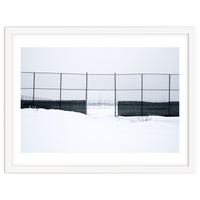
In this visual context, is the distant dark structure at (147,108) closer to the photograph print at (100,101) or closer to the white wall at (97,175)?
the photograph print at (100,101)

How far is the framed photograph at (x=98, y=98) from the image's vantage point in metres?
3.02

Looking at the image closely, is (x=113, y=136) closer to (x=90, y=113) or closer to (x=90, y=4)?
(x=90, y=113)

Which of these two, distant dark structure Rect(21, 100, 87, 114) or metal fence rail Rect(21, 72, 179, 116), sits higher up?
metal fence rail Rect(21, 72, 179, 116)

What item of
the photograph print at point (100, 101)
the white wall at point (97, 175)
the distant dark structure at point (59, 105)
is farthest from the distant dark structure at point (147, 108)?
the white wall at point (97, 175)

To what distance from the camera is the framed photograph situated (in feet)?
9.91

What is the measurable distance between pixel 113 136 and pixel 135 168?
28cm

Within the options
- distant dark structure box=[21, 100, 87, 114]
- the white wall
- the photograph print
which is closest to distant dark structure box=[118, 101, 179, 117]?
the photograph print

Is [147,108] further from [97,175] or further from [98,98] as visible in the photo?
[97,175]

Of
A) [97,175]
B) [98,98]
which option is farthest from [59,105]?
[97,175]

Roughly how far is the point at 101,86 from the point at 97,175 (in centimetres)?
64

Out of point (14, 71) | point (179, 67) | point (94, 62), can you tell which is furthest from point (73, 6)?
point (179, 67)

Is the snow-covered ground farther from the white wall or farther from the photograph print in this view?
the white wall

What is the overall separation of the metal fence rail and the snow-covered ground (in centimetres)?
8

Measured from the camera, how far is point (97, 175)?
301 cm
